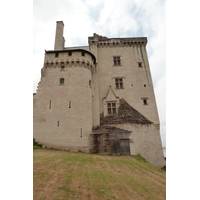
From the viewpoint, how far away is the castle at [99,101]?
63.0 ft

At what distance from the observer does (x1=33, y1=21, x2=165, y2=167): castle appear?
19188mm

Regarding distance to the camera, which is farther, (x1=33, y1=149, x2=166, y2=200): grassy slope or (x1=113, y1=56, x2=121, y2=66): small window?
(x1=113, y1=56, x2=121, y2=66): small window

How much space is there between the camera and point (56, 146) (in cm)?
1870

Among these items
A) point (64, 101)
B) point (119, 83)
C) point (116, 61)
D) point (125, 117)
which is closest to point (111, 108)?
point (125, 117)

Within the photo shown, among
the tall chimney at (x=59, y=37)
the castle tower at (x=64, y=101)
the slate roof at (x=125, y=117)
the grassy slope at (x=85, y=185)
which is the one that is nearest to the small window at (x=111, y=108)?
the slate roof at (x=125, y=117)

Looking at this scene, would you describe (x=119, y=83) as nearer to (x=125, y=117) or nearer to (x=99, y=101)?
(x=99, y=101)

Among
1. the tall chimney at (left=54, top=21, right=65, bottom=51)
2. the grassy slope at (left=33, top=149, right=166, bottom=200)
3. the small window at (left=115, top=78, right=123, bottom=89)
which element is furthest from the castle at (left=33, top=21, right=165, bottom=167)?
the grassy slope at (left=33, top=149, right=166, bottom=200)

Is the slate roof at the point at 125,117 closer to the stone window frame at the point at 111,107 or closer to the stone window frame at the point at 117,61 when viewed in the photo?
the stone window frame at the point at 111,107

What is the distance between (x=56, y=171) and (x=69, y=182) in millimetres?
1936

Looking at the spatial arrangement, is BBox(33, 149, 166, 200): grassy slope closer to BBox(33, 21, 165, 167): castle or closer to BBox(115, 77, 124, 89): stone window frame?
BBox(33, 21, 165, 167): castle

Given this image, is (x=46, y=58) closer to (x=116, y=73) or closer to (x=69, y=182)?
(x=116, y=73)

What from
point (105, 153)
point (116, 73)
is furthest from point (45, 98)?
point (116, 73)

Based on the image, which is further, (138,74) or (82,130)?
(138,74)

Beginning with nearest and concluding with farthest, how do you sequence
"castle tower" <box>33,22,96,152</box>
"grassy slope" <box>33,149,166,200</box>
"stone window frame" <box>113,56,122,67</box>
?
"grassy slope" <box>33,149,166,200</box>, "castle tower" <box>33,22,96,152</box>, "stone window frame" <box>113,56,122,67</box>
